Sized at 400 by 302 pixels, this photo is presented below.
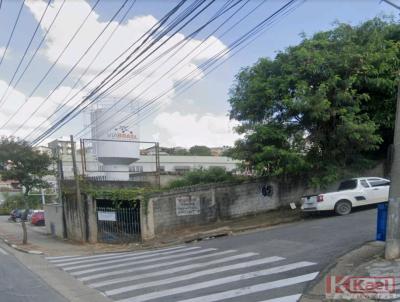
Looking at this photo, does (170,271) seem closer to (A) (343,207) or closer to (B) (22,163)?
(A) (343,207)

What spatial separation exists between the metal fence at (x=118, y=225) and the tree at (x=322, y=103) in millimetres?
5725

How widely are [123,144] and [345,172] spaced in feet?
49.4

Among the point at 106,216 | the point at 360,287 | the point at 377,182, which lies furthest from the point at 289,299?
the point at 106,216

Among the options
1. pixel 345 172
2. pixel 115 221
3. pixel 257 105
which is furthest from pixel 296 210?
pixel 115 221

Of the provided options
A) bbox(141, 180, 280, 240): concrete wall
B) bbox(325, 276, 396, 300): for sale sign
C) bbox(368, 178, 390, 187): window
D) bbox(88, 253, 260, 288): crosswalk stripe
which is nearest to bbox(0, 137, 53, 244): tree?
bbox(141, 180, 280, 240): concrete wall

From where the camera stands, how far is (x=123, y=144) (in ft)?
96.9

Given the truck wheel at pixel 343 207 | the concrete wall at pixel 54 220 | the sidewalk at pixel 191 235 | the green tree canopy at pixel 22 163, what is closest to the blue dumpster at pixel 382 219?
the truck wheel at pixel 343 207

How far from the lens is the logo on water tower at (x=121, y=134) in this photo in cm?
2931

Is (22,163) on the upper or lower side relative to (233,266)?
upper

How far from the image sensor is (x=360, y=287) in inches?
292

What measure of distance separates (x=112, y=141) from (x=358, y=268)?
22.4 meters

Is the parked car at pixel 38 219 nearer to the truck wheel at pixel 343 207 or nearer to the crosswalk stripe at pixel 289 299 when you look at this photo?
the truck wheel at pixel 343 207

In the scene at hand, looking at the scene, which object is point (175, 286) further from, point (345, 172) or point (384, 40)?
point (384, 40)

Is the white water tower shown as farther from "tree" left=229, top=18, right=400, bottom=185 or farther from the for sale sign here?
the for sale sign
